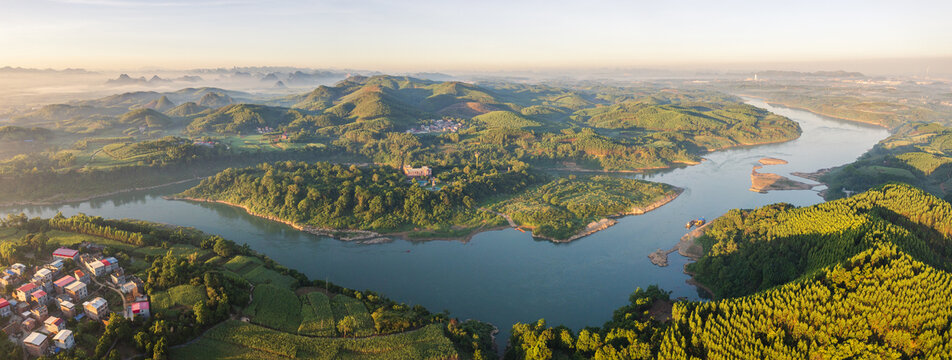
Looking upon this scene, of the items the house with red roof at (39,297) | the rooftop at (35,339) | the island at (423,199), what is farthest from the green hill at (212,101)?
the rooftop at (35,339)

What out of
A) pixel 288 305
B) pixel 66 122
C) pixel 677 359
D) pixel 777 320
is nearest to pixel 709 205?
pixel 777 320

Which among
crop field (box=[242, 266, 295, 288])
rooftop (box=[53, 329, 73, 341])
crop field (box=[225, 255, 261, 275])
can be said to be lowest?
crop field (box=[242, 266, 295, 288])

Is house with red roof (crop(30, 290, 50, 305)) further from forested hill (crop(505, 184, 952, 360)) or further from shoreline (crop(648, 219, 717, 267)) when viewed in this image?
shoreline (crop(648, 219, 717, 267))

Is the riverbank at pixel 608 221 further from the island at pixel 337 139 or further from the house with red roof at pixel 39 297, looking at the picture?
the house with red roof at pixel 39 297

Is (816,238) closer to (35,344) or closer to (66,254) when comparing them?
(35,344)

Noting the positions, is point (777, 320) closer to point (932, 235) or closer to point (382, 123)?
point (932, 235)

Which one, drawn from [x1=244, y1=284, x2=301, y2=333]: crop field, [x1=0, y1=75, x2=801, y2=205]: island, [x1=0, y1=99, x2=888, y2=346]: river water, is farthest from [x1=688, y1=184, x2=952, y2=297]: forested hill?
[x1=0, y1=75, x2=801, y2=205]: island
